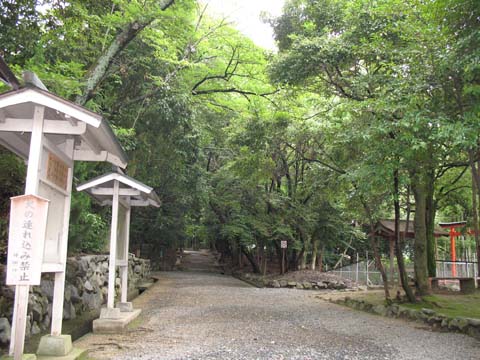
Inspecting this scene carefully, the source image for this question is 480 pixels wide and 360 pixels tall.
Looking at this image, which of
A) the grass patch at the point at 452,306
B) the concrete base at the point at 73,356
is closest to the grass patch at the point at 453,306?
the grass patch at the point at 452,306

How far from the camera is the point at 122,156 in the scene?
220 inches

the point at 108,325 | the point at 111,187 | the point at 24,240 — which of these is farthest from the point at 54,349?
the point at 111,187

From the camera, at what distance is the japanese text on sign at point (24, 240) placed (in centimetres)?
371

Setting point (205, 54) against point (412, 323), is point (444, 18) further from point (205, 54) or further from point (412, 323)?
point (205, 54)

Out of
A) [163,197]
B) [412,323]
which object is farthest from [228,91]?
[163,197]

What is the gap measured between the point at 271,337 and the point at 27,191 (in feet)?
14.4

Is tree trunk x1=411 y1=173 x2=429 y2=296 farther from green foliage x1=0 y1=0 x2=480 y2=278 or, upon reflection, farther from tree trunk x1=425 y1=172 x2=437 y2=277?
green foliage x1=0 y1=0 x2=480 y2=278

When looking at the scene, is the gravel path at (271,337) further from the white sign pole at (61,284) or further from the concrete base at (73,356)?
the white sign pole at (61,284)

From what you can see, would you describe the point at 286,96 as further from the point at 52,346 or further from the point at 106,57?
the point at 52,346

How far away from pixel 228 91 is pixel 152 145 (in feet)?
11.5

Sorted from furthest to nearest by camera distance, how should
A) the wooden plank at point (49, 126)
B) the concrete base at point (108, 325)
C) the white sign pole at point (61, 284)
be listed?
the concrete base at point (108, 325) → the white sign pole at point (61, 284) → the wooden plank at point (49, 126)

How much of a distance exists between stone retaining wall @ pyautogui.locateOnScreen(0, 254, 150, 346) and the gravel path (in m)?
0.84

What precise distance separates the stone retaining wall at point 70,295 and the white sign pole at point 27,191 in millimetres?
1520

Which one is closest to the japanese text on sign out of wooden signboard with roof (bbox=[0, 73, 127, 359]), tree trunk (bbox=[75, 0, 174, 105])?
wooden signboard with roof (bbox=[0, 73, 127, 359])
